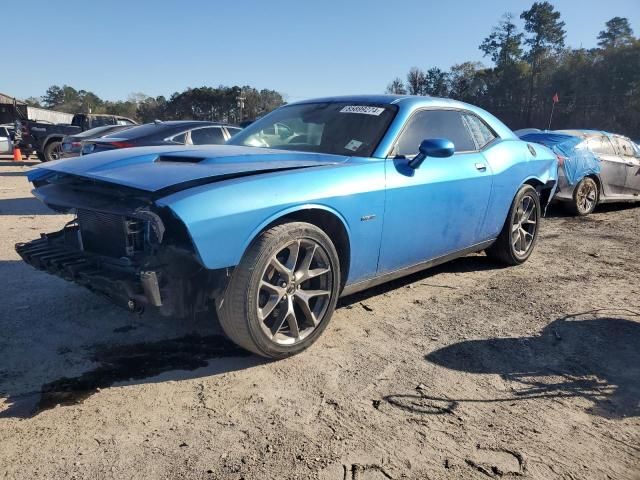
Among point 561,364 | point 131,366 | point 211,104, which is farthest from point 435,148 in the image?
point 211,104

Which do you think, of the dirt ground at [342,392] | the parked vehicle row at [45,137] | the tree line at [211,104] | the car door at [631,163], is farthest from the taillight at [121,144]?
the tree line at [211,104]

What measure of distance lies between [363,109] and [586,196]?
6.29 metres

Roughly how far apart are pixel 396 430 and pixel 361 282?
4.13ft

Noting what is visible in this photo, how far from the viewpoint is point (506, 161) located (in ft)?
15.2

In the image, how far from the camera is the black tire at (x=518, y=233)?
486 centimetres

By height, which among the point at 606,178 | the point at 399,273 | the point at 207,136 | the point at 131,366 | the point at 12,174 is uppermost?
the point at 207,136

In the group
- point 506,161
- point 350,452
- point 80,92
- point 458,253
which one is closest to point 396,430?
point 350,452

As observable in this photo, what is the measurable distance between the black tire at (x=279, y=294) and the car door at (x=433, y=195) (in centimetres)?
55

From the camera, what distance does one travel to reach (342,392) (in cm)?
263

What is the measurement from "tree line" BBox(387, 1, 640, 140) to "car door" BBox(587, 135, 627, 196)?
32.0m

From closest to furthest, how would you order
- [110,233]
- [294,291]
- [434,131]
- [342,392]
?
1. [342,392]
2. [110,233]
3. [294,291]
4. [434,131]

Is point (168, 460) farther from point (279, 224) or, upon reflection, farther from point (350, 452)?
point (279, 224)

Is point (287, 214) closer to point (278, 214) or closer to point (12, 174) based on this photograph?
point (278, 214)

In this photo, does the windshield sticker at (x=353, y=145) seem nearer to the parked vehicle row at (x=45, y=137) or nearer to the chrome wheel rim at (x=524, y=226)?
the chrome wheel rim at (x=524, y=226)
